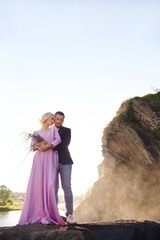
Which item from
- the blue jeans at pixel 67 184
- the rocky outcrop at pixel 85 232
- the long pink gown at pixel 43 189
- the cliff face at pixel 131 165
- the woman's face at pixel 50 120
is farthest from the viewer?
the cliff face at pixel 131 165

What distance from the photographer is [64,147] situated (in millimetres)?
6059

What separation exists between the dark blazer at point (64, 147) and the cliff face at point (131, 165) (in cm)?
1176

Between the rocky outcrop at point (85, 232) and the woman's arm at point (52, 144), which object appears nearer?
the rocky outcrop at point (85, 232)

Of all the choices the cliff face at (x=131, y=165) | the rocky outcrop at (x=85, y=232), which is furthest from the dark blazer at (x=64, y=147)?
the cliff face at (x=131, y=165)

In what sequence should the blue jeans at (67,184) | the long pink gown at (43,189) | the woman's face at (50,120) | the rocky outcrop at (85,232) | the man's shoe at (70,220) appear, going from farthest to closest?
the woman's face at (50,120) → the blue jeans at (67,184) → the long pink gown at (43,189) → the man's shoe at (70,220) → the rocky outcrop at (85,232)

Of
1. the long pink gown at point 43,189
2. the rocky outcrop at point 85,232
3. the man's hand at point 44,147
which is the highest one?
the man's hand at point 44,147

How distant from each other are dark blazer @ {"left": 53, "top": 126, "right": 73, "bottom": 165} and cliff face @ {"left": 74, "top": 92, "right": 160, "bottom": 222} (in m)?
11.8

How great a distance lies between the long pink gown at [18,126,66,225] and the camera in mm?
5332

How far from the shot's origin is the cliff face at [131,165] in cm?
1758

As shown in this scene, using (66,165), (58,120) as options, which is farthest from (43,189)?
(58,120)

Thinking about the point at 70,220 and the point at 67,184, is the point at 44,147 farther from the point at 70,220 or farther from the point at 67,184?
the point at 70,220

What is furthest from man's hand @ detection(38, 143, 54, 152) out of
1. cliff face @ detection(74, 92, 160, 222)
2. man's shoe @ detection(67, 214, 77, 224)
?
cliff face @ detection(74, 92, 160, 222)

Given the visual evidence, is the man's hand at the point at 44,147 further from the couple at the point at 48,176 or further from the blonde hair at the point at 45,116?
the blonde hair at the point at 45,116

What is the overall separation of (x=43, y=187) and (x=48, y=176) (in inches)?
11.9
